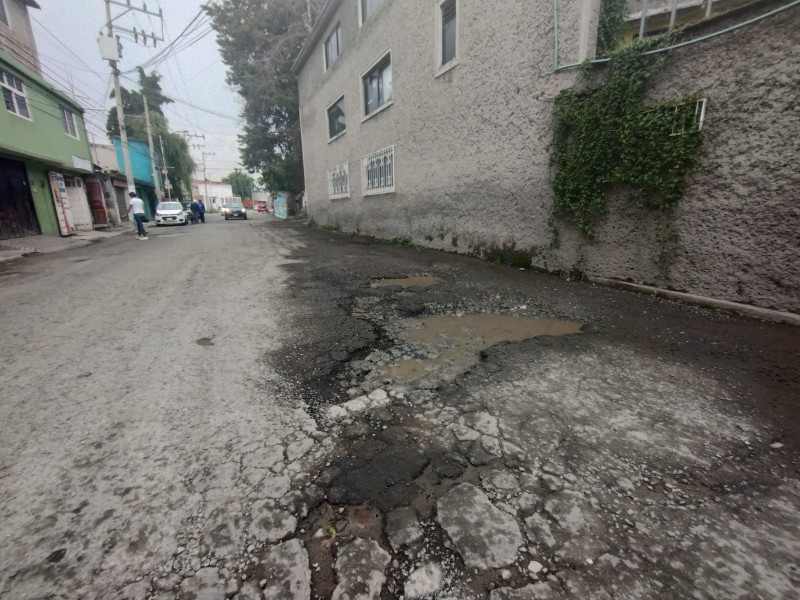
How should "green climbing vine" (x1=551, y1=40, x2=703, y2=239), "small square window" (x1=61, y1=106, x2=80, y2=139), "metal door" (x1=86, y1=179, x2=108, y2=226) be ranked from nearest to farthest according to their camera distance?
"green climbing vine" (x1=551, y1=40, x2=703, y2=239) < "small square window" (x1=61, y1=106, x2=80, y2=139) < "metal door" (x1=86, y1=179, x2=108, y2=226)

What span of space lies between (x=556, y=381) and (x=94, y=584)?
8.16ft

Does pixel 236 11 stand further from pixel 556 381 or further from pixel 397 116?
pixel 556 381

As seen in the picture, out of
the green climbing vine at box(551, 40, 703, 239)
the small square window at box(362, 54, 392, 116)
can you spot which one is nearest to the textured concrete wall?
the green climbing vine at box(551, 40, 703, 239)

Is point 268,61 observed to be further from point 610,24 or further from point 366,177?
point 610,24

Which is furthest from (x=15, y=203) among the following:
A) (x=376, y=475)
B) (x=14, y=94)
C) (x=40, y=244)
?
(x=376, y=475)

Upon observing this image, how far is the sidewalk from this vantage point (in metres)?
9.13

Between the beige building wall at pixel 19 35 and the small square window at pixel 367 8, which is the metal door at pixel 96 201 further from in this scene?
the small square window at pixel 367 8

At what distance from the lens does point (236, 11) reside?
21438mm

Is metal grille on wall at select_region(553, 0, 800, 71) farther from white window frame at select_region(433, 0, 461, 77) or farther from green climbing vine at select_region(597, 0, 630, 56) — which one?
white window frame at select_region(433, 0, 461, 77)

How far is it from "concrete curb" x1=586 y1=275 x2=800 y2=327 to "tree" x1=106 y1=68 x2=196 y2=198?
36.1 meters

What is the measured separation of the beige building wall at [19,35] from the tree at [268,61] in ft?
26.3

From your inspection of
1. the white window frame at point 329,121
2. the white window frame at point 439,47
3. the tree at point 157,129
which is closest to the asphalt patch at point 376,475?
the white window frame at point 439,47

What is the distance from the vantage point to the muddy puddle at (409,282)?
508 centimetres

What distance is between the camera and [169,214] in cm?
2108
